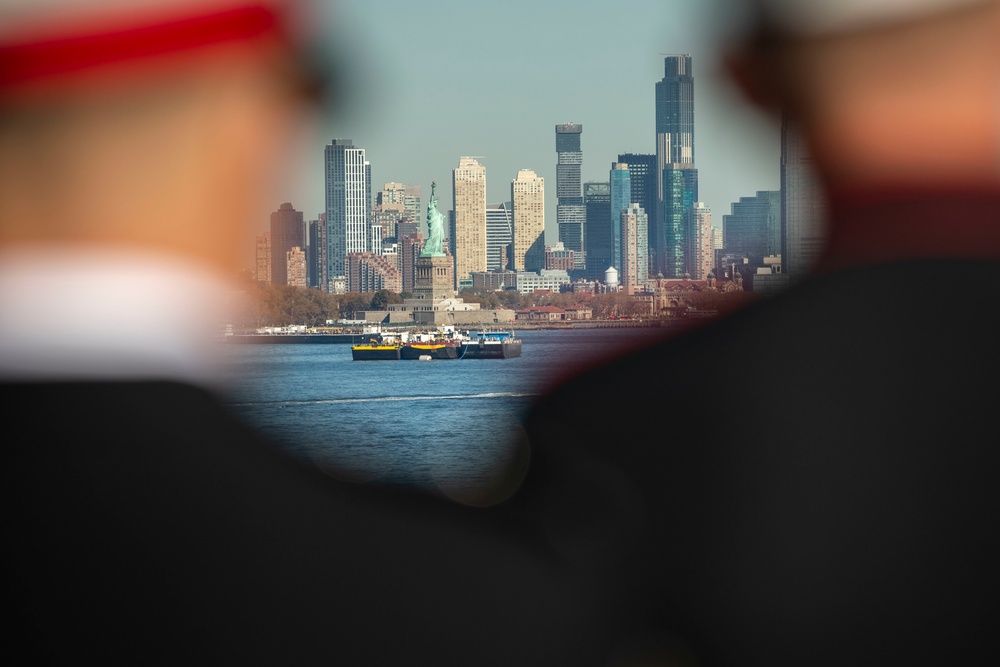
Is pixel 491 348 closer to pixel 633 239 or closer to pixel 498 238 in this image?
pixel 498 238

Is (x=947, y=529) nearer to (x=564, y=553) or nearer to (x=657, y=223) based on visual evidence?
(x=564, y=553)

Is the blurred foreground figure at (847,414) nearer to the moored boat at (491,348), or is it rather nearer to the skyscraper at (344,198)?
the skyscraper at (344,198)

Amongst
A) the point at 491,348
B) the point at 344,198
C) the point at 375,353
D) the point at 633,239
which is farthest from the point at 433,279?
the point at 633,239

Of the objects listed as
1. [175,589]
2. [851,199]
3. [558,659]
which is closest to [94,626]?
[175,589]

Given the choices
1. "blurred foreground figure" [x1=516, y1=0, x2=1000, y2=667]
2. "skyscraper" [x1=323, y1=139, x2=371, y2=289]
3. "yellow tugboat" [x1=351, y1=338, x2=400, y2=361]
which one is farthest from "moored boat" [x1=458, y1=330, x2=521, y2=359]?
"blurred foreground figure" [x1=516, y1=0, x2=1000, y2=667]

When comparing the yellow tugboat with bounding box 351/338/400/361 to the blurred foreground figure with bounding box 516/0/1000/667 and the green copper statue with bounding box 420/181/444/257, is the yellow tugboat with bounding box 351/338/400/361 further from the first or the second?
the blurred foreground figure with bounding box 516/0/1000/667

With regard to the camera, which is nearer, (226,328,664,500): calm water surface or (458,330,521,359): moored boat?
(226,328,664,500): calm water surface
